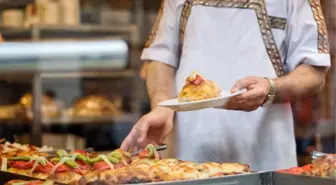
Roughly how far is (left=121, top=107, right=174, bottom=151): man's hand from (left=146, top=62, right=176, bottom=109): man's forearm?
150 mm

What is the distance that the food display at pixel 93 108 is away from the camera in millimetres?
5484

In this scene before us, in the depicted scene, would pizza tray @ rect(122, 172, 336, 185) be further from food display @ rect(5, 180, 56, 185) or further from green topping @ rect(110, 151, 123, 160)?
green topping @ rect(110, 151, 123, 160)

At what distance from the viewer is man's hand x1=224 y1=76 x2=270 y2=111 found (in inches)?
82.8

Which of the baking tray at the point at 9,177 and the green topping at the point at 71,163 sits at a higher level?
the green topping at the point at 71,163

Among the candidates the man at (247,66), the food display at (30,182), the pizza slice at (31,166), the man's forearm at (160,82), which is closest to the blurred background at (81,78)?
the man's forearm at (160,82)

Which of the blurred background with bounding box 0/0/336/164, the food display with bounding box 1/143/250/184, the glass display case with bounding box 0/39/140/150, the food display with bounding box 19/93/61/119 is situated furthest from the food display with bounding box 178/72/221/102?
the food display with bounding box 19/93/61/119

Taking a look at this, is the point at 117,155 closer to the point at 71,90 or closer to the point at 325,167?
the point at 325,167

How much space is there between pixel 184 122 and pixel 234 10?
39 centimetres

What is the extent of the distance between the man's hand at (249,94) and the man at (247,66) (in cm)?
17

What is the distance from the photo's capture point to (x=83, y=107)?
5.53 m

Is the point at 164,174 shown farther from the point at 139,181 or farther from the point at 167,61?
the point at 167,61

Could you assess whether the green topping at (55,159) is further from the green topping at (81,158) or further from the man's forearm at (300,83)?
the man's forearm at (300,83)

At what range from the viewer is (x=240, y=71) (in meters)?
2.46

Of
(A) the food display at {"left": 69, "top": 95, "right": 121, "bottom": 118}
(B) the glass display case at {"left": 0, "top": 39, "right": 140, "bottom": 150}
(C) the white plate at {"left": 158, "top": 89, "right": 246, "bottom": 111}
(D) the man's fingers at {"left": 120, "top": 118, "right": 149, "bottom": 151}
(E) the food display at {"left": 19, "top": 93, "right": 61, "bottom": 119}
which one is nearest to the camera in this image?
(C) the white plate at {"left": 158, "top": 89, "right": 246, "bottom": 111}
